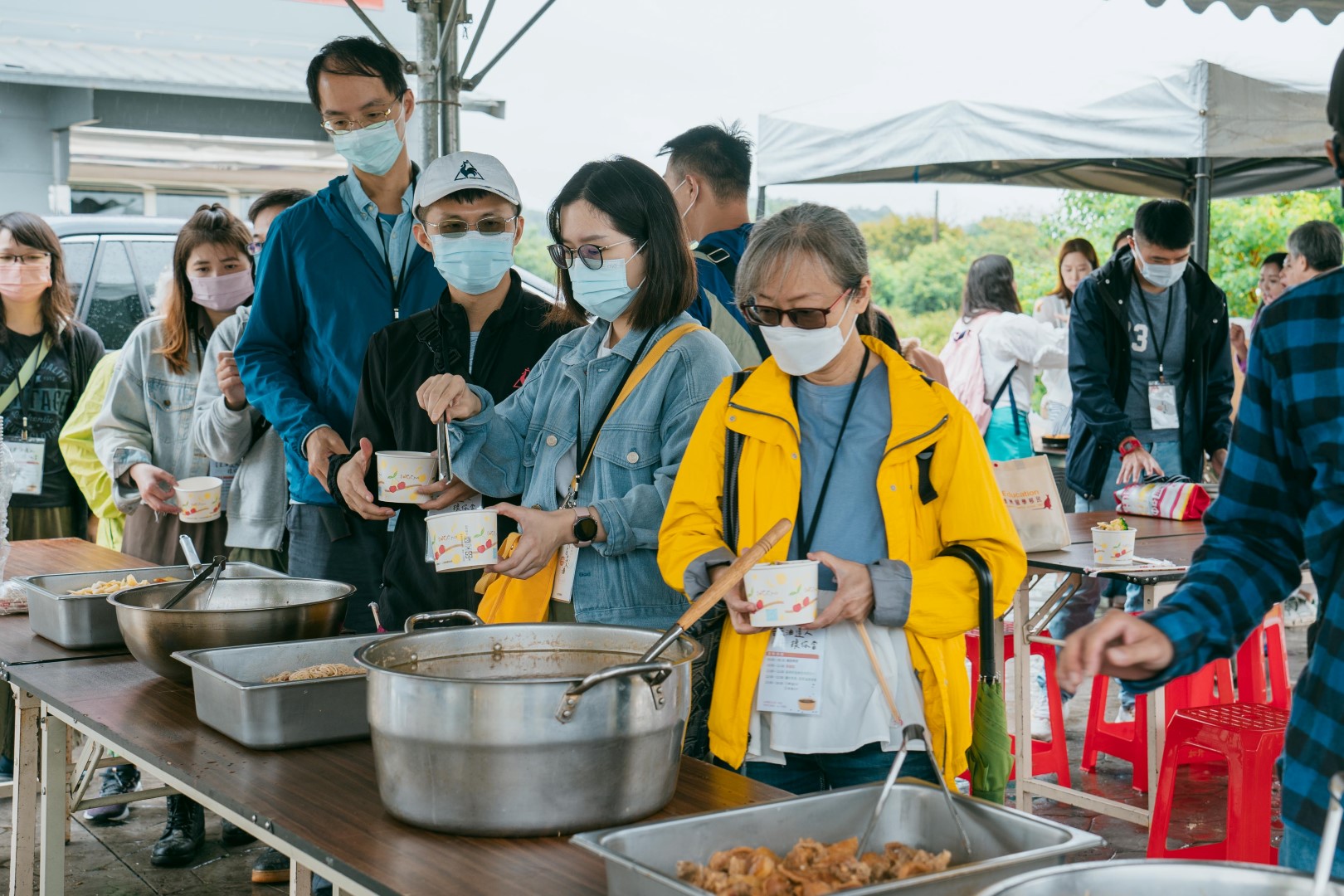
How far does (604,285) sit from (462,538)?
55 centimetres

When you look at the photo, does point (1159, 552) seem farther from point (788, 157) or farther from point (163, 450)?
point (788, 157)

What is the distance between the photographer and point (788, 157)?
7.41 metres

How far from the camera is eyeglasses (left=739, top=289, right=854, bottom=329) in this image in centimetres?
210

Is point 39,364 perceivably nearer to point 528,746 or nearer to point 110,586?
point 110,586

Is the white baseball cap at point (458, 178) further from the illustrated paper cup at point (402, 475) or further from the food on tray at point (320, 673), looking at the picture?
the food on tray at point (320, 673)

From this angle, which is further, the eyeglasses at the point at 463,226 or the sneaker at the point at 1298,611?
the sneaker at the point at 1298,611

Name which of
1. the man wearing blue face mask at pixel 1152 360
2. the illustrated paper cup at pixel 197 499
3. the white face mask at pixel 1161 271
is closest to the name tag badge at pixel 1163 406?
the man wearing blue face mask at pixel 1152 360

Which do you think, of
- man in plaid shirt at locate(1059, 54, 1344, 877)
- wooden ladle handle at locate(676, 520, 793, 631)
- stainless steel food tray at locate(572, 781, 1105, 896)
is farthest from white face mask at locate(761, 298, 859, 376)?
stainless steel food tray at locate(572, 781, 1105, 896)

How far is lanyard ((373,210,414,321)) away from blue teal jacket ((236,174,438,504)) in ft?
0.03

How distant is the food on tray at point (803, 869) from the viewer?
1.28m

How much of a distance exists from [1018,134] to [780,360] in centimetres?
461

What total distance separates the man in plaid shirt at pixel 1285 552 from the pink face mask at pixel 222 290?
10.6 ft

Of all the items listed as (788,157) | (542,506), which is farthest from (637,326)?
(788,157)

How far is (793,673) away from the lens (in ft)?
6.85
